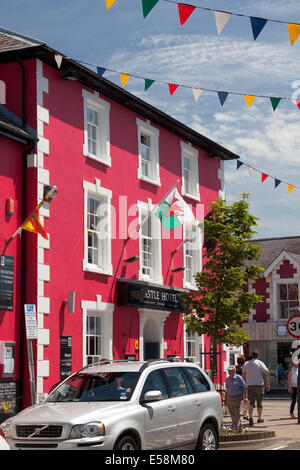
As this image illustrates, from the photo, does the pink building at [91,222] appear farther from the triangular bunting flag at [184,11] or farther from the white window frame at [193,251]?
the triangular bunting flag at [184,11]

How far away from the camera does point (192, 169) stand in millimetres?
25562

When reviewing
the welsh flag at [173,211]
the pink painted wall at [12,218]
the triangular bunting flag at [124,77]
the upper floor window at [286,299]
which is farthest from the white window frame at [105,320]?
the upper floor window at [286,299]

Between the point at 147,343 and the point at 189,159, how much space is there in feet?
22.5

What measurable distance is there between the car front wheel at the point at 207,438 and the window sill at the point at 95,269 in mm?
7649

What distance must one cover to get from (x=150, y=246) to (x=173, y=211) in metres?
1.50

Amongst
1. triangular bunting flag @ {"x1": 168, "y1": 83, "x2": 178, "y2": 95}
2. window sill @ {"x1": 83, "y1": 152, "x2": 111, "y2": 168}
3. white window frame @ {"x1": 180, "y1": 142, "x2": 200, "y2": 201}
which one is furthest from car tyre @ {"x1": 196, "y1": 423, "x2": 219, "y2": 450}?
white window frame @ {"x1": 180, "y1": 142, "x2": 200, "y2": 201}

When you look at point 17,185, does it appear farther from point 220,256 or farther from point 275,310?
point 275,310

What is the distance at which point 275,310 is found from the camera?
38938 millimetres

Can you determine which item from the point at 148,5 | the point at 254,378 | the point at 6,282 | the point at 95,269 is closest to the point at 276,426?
the point at 254,378

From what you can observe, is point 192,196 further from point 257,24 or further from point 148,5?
point 148,5

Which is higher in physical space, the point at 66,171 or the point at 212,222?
the point at 66,171

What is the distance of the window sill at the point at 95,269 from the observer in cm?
1881
